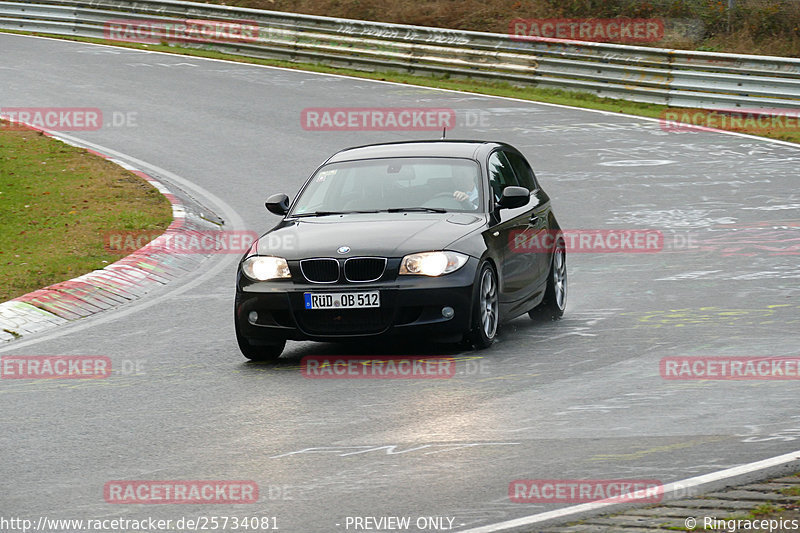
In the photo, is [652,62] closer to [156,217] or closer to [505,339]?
[156,217]

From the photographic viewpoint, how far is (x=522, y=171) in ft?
41.6

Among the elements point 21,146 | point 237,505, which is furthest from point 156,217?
point 237,505

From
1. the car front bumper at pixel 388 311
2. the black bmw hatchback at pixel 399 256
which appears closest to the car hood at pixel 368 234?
the black bmw hatchback at pixel 399 256

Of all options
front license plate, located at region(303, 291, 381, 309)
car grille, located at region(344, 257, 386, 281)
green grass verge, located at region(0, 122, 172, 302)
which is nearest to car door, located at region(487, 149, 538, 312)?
car grille, located at region(344, 257, 386, 281)

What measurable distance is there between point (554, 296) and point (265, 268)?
9.97ft

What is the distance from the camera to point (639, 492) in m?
6.53

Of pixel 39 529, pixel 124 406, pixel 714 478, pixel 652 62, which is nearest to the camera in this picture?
pixel 39 529

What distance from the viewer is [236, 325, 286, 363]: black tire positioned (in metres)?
10.3

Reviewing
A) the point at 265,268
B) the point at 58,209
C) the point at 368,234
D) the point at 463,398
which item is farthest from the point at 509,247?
the point at 58,209

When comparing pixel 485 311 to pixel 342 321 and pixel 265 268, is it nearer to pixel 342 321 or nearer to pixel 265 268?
pixel 342 321

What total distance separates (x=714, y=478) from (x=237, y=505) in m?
2.38

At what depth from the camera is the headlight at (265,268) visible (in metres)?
10.2

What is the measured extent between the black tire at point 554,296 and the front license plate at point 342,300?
2505 mm

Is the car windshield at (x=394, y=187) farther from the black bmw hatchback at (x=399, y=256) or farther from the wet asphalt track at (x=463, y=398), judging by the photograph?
the wet asphalt track at (x=463, y=398)
